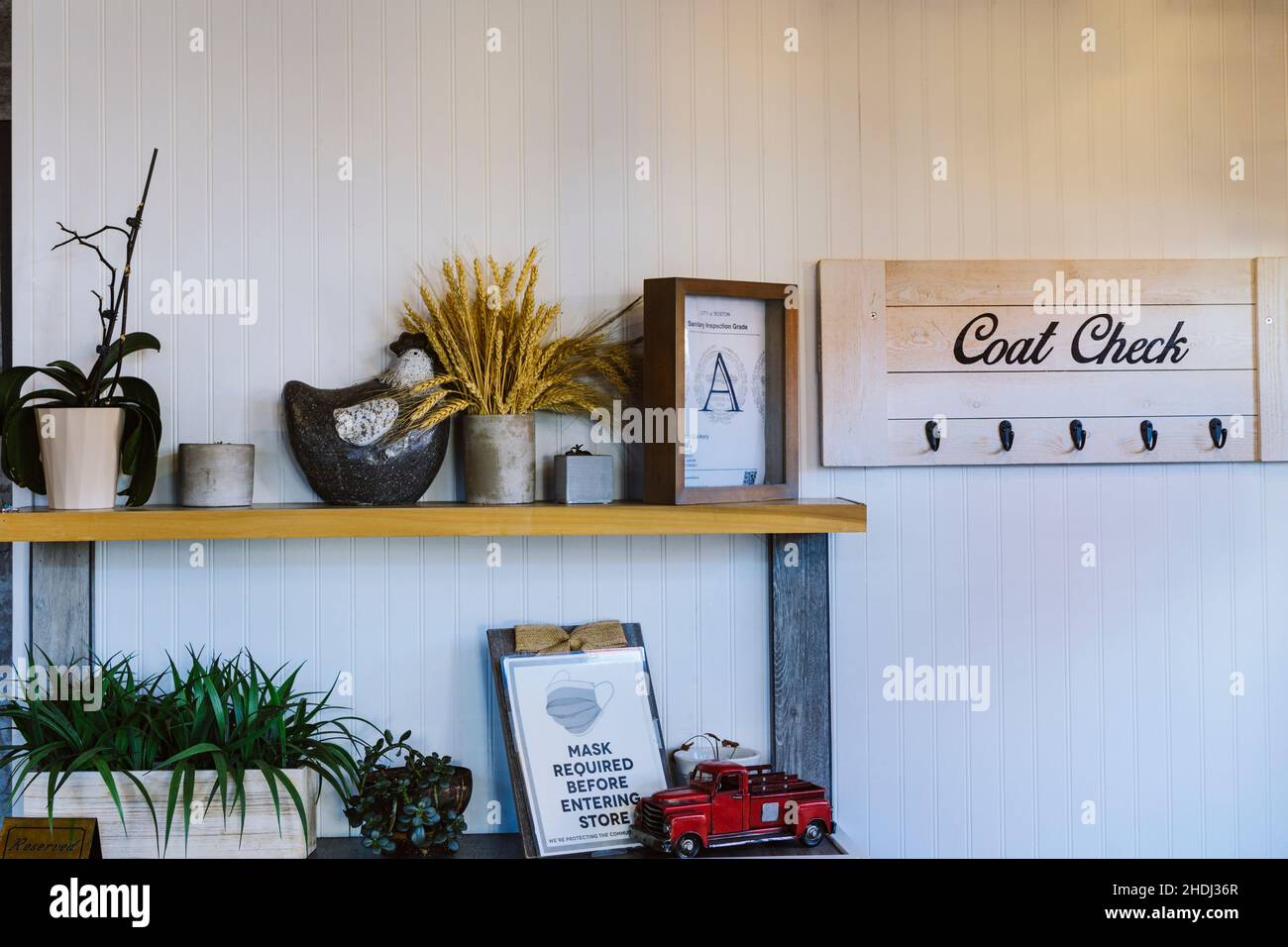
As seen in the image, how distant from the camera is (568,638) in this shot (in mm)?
1947

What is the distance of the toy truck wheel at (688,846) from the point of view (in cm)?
175

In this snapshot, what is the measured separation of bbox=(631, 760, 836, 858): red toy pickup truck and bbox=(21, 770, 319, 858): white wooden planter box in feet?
1.86

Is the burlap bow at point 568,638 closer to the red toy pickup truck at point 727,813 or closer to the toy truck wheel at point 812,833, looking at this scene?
the red toy pickup truck at point 727,813

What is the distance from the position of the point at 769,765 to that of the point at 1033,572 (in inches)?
23.8

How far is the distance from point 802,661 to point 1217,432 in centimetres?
88

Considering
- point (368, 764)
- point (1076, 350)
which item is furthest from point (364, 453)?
point (1076, 350)

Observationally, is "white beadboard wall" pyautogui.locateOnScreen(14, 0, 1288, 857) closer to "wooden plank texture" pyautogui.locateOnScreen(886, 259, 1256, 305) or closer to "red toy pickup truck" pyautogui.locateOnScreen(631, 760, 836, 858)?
"wooden plank texture" pyautogui.locateOnScreen(886, 259, 1256, 305)

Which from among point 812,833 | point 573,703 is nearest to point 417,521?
point 573,703

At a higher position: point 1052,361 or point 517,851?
point 1052,361

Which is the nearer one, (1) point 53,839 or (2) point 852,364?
(1) point 53,839

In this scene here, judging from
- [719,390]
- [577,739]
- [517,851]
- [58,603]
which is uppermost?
[719,390]

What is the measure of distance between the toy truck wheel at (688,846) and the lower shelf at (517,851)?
0.02 metres

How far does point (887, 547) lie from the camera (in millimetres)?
2025

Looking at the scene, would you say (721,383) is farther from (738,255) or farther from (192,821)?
(192,821)
